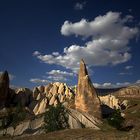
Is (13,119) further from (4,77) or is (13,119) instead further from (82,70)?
(4,77)

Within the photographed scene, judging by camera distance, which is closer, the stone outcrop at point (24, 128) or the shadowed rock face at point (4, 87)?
the stone outcrop at point (24, 128)

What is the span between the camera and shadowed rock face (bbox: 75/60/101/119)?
236ft

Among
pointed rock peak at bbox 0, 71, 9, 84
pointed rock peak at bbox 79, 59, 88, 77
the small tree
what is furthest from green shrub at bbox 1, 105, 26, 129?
pointed rock peak at bbox 0, 71, 9, 84

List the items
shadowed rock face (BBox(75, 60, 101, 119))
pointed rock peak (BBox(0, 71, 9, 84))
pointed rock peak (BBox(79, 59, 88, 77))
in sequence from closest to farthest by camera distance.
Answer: shadowed rock face (BBox(75, 60, 101, 119)), pointed rock peak (BBox(79, 59, 88, 77)), pointed rock peak (BBox(0, 71, 9, 84))

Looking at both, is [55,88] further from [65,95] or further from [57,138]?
[57,138]

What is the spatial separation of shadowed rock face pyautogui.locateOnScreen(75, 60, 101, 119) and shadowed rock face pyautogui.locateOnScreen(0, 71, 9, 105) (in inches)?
2094

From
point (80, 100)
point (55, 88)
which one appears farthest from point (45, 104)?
point (80, 100)

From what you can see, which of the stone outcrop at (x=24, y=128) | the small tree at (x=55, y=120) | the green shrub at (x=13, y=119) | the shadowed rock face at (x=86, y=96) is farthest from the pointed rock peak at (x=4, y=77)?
the small tree at (x=55, y=120)

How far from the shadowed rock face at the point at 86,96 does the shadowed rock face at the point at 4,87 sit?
5318cm

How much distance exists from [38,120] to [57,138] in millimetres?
45893

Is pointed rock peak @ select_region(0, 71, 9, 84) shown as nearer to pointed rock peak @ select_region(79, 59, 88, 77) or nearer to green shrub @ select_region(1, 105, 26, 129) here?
green shrub @ select_region(1, 105, 26, 129)

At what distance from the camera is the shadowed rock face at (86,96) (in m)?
72.1

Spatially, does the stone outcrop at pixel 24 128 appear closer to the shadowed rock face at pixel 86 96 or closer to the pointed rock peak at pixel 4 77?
the shadowed rock face at pixel 86 96

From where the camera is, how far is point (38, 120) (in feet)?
245
